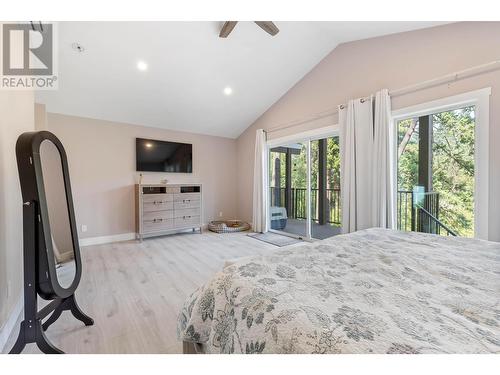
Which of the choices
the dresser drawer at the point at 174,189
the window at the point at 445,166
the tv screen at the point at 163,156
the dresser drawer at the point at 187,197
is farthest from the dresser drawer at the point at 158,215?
the window at the point at 445,166

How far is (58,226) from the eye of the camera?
70.5 inches

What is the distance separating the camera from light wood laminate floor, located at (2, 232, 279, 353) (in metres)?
1.53

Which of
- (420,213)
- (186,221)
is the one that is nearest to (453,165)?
(420,213)

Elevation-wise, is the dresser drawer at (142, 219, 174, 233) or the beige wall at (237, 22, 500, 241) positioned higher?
the beige wall at (237, 22, 500, 241)

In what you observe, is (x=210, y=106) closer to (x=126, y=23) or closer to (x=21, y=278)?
(x=126, y=23)

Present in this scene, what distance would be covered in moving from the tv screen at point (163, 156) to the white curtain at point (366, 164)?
3176 millimetres

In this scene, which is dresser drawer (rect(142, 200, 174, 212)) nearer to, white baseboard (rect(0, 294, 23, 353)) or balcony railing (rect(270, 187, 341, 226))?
balcony railing (rect(270, 187, 341, 226))

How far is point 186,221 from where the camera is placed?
4.59 meters

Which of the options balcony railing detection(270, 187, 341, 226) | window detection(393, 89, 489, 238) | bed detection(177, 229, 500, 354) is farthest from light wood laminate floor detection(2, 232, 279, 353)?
window detection(393, 89, 489, 238)

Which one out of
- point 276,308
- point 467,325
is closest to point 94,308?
point 276,308

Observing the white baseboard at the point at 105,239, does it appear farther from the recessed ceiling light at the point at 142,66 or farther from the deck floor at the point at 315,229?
the deck floor at the point at 315,229

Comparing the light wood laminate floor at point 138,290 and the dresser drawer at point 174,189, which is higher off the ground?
the dresser drawer at point 174,189

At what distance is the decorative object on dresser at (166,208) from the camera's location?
4.10 m

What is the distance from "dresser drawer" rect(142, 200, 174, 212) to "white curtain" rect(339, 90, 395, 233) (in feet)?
10.2
